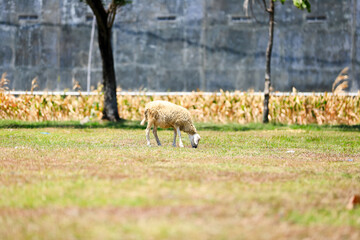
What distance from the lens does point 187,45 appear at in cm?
2789

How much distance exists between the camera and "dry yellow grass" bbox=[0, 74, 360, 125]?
2191cm

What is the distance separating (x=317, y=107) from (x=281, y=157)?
11695 mm

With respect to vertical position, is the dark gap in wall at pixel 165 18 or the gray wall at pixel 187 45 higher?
the dark gap in wall at pixel 165 18

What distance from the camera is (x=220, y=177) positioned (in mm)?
7602

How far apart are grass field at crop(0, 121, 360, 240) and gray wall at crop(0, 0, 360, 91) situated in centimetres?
1545

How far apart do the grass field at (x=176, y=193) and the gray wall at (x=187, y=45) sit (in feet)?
50.7

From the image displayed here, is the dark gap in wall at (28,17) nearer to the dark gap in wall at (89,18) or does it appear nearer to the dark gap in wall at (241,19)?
the dark gap in wall at (89,18)

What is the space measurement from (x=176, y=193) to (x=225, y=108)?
1614 cm

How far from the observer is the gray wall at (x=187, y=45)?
89.9 feet

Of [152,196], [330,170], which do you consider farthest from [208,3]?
[152,196]

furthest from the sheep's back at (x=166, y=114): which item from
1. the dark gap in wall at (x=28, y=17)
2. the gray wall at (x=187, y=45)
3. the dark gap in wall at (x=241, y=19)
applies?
the dark gap in wall at (x=28, y=17)

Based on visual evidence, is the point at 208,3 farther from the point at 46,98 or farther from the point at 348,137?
the point at 348,137

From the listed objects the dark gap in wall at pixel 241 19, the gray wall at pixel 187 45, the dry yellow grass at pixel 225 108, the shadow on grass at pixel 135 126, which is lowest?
the shadow on grass at pixel 135 126

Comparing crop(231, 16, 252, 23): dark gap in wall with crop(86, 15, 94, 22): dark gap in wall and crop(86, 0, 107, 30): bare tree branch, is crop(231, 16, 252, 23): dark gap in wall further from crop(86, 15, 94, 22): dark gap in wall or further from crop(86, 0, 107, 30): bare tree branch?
crop(86, 0, 107, 30): bare tree branch
